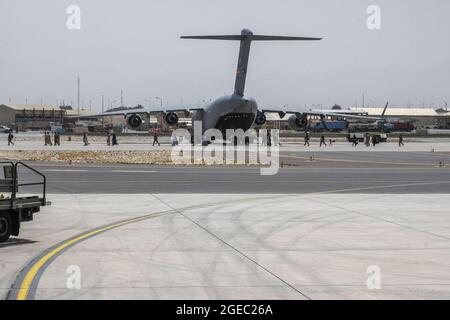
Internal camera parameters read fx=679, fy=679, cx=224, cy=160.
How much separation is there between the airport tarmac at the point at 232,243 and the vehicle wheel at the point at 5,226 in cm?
25

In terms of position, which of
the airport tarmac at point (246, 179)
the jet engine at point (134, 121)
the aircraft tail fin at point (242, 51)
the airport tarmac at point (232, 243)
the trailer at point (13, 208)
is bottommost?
the airport tarmac at point (232, 243)

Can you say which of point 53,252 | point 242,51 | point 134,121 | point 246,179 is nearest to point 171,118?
point 134,121

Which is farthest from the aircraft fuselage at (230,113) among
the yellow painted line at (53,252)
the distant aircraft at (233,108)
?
the yellow painted line at (53,252)

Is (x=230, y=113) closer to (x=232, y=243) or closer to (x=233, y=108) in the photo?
(x=233, y=108)

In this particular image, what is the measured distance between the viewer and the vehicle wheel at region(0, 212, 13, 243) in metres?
15.1

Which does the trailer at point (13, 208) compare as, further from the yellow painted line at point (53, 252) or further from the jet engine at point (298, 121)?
the jet engine at point (298, 121)

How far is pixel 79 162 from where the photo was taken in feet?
152

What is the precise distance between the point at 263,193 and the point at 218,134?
143 feet

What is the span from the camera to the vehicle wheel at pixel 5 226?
15.1 metres

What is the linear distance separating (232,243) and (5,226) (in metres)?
5.13

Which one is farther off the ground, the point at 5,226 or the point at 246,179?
the point at 5,226

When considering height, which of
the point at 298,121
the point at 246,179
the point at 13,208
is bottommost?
the point at 246,179

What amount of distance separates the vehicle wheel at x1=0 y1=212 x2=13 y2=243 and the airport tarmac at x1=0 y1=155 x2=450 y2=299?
0.25 meters

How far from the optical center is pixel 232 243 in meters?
15.5
